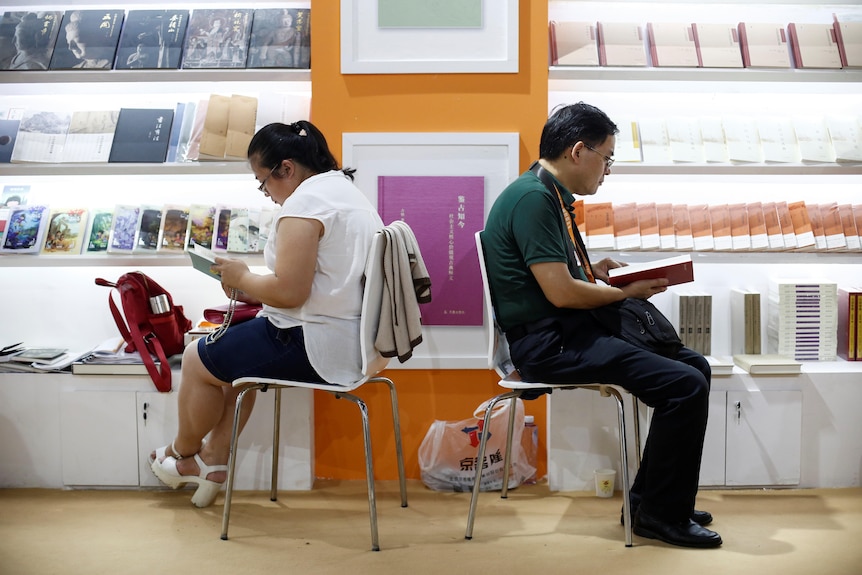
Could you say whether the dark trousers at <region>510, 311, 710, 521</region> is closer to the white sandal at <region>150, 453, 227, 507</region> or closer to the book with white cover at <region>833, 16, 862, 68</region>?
the white sandal at <region>150, 453, 227, 507</region>

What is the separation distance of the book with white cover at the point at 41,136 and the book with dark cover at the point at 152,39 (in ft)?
1.10

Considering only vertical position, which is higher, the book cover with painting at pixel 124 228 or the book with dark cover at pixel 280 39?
the book with dark cover at pixel 280 39

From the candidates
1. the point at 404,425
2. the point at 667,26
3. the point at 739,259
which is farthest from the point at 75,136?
the point at 739,259

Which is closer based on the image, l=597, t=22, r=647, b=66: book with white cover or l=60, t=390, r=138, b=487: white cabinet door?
l=60, t=390, r=138, b=487: white cabinet door

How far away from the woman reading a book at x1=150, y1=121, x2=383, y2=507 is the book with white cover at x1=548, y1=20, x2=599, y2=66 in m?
0.99

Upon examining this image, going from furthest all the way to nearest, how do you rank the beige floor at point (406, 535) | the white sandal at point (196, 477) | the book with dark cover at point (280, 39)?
1. the book with dark cover at point (280, 39)
2. the white sandal at point (196, 477)
3. the beige floor at point (406, 535)

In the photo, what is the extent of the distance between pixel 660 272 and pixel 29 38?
2.52 meters

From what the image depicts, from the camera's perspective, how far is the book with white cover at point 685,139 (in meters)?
3.20

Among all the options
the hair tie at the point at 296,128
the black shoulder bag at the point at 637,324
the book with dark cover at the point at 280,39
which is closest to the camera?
the black shoulder bag at the point at 637,324

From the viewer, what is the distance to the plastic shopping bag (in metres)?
3.11

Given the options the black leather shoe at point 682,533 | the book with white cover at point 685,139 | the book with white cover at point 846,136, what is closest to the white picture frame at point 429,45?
the book with white cover at point 685,139

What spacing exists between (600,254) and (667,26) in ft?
3.04

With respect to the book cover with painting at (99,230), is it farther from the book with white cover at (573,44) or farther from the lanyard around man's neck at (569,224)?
the book with white cover at (573,44)

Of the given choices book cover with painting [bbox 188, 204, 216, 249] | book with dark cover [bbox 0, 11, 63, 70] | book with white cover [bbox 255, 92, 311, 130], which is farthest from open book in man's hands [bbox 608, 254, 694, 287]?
book with dark cover [bbox 0, 11, 63, 70]
